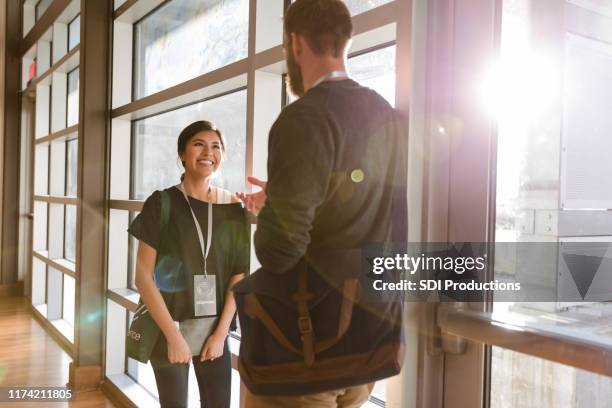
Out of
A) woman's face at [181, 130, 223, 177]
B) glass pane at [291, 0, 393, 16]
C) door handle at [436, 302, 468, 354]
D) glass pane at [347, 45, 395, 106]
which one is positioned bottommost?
door handle at [436, 302, 468, 354]

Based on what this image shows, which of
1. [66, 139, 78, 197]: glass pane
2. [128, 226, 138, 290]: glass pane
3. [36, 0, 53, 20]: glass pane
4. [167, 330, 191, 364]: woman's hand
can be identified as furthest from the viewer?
[36, 0, 53, 20]: glass pane

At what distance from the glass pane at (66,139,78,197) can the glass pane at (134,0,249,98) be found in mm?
1827

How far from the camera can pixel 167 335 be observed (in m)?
2.02

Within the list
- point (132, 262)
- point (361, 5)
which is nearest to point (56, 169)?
point (132, 262)

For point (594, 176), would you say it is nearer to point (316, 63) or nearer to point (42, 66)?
point (316, 63)

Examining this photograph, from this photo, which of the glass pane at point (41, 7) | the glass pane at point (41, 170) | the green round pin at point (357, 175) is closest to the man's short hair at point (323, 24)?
the green round pin at point (357, 175)

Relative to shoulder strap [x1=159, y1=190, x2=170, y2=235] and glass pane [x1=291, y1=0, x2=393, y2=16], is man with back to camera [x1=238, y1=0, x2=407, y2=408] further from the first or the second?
shoulder strap [x1=159, y1=190, x2=170, y2=235]

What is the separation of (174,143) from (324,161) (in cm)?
249

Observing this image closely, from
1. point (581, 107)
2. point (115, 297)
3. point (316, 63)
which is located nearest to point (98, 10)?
point (115, 297)

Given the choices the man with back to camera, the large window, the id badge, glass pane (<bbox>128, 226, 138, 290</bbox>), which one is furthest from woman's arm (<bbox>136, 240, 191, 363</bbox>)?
the large window

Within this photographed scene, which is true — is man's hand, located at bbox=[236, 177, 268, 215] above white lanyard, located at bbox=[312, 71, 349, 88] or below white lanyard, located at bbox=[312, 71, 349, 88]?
below

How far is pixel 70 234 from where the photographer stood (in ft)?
17.4

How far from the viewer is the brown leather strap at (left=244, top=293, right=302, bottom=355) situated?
43.1 inches

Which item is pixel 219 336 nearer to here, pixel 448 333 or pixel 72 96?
pixel 448 333
